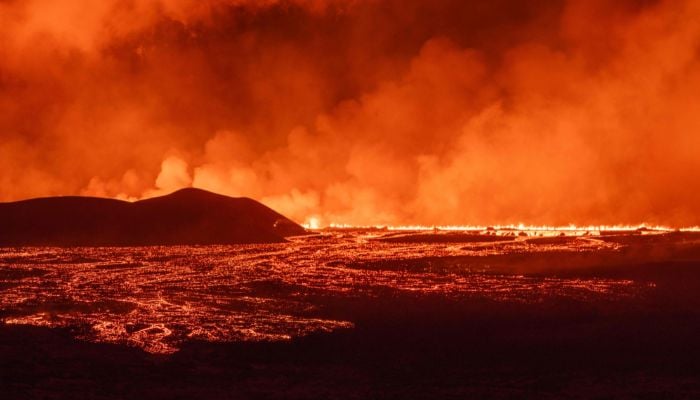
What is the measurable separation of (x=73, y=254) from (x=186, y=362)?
228 feet

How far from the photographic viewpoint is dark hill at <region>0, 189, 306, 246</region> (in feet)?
381

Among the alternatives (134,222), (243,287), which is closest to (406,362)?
(243,287)

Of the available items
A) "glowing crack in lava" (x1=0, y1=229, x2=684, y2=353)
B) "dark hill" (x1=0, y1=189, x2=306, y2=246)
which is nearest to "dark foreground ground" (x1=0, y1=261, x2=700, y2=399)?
"glowing crack in lava" (x1=0, y1=229, x2=684, y2=353)

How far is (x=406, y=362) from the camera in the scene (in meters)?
29.0

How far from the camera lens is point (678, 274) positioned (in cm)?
6303

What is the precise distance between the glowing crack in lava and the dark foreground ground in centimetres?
239

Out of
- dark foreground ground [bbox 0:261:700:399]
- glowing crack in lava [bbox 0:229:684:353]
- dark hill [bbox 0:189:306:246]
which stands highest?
dark hill [bbox 0:189:306:246]

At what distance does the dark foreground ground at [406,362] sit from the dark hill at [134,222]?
84.5 m

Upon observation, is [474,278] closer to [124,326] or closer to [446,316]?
[446,316]

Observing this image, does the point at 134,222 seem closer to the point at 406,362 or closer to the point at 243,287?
the point at 243,287

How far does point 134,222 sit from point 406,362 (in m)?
104

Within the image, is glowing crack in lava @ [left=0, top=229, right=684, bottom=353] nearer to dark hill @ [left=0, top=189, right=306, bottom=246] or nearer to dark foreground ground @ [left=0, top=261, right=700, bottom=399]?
dark foreground ground @ [left=0, top=261, right=700, bottom=399]

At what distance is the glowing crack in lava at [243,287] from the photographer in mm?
36594

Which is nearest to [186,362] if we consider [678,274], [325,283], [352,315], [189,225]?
[352,315]
